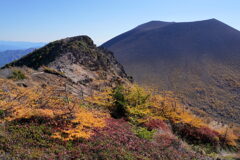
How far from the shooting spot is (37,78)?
1499 centimetres

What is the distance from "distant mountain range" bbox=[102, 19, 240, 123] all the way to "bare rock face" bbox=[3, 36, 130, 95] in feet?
47.6

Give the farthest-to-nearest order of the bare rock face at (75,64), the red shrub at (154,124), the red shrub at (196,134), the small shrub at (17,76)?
the bare rock face at (75,64) → the red shrub at (196,134) → the small shrub at (17,76) → the red shrub at (154,124)

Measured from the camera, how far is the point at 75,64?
20828 millimetres

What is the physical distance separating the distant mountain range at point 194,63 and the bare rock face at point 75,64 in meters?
14.5

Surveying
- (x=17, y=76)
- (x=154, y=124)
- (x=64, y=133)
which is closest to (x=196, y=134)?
(x=154, y=124)

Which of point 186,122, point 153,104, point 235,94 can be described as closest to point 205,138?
point 186,122

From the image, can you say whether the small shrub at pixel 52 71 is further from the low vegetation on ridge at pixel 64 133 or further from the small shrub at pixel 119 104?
the small shrub at pixel 119 104

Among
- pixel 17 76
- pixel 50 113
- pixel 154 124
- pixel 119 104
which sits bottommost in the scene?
pixel 154 124

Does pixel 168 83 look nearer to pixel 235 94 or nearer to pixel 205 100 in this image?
pixel 205 100

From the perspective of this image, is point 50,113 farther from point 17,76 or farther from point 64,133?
point 17,76

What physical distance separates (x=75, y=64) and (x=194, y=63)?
37456 mm

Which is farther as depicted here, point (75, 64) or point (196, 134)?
point (75, 64)

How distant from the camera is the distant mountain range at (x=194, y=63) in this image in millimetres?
32125

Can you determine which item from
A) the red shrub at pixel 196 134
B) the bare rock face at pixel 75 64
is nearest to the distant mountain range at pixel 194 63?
the red shrub at pixel 196 134
